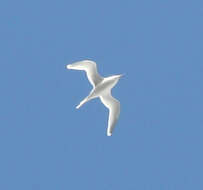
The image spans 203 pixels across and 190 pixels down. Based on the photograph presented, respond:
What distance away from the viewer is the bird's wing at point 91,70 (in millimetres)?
35281

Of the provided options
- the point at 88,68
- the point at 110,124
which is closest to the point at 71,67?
the point at 88,68

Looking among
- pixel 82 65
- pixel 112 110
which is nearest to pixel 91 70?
→ pixel 82 65

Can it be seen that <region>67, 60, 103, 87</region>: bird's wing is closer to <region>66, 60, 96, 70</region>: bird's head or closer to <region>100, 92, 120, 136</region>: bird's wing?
<region>66, 60, 96, 70</region>: bird's head

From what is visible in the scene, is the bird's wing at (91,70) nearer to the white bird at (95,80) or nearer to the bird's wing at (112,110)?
the white bird at (95,80)

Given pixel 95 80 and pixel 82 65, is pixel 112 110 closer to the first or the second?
pixel 95 80

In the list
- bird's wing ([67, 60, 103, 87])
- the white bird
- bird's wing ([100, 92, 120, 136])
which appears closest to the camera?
A: the white bird

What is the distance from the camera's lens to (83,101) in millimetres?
35000

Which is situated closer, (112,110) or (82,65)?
(82,65)

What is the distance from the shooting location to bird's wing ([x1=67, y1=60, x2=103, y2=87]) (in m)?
35.3

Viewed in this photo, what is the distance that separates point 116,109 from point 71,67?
2.73 metres

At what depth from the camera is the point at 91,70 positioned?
35.3 meters

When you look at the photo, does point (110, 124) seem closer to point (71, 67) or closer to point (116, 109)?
point (116, 109)

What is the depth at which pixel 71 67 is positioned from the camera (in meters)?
35.4

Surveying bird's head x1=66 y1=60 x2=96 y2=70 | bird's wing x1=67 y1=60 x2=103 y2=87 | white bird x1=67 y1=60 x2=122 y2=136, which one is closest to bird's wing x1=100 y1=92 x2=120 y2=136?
white bird x1=67 y1=60 x2=122 y2=136
